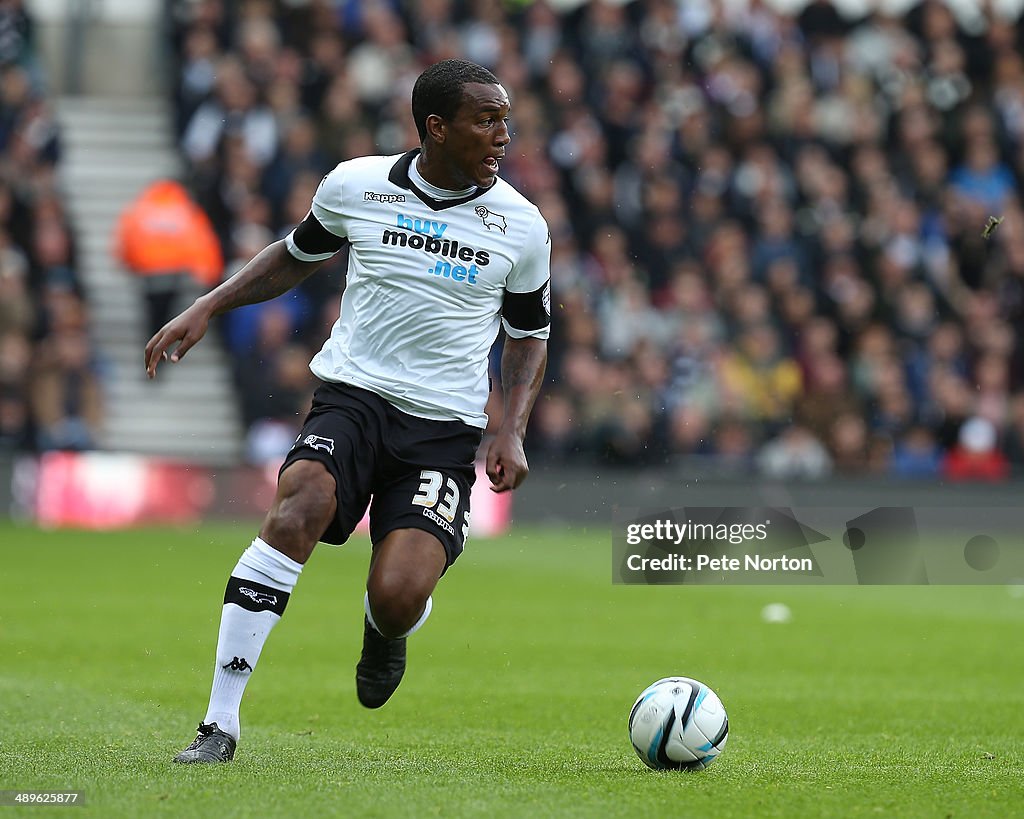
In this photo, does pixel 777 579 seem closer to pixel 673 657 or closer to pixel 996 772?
pixel 673 657

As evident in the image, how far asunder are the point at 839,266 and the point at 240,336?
6864 millimetres

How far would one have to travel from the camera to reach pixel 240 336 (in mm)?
18109

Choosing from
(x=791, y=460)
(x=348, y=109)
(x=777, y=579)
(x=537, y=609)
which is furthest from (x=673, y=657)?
(x=348, y=109)

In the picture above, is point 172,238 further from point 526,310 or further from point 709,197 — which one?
point 526,310

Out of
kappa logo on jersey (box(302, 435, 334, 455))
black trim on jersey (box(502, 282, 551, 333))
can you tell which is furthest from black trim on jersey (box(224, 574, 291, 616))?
black trim on jersey (box(502, 282, 551, 333))

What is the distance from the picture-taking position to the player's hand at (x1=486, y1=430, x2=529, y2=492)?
6424mm

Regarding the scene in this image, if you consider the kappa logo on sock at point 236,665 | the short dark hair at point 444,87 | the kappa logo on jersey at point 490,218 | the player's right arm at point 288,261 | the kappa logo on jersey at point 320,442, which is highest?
the short dark hair at point 444,87

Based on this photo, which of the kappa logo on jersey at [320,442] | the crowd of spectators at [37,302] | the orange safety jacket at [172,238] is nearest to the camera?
the kappa logo on jersey at [320,442]

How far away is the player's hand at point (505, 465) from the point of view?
21.1 ft

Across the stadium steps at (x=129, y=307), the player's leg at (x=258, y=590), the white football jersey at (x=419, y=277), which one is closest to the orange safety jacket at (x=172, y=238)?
the stadium steps at (x=129, y=307)

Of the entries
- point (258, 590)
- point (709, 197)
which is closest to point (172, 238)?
point (709, 197)

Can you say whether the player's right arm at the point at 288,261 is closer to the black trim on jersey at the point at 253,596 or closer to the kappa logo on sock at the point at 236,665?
the black trim on jersey at the point at 253,596

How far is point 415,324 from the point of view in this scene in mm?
6504

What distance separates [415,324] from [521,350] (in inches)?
21.0
